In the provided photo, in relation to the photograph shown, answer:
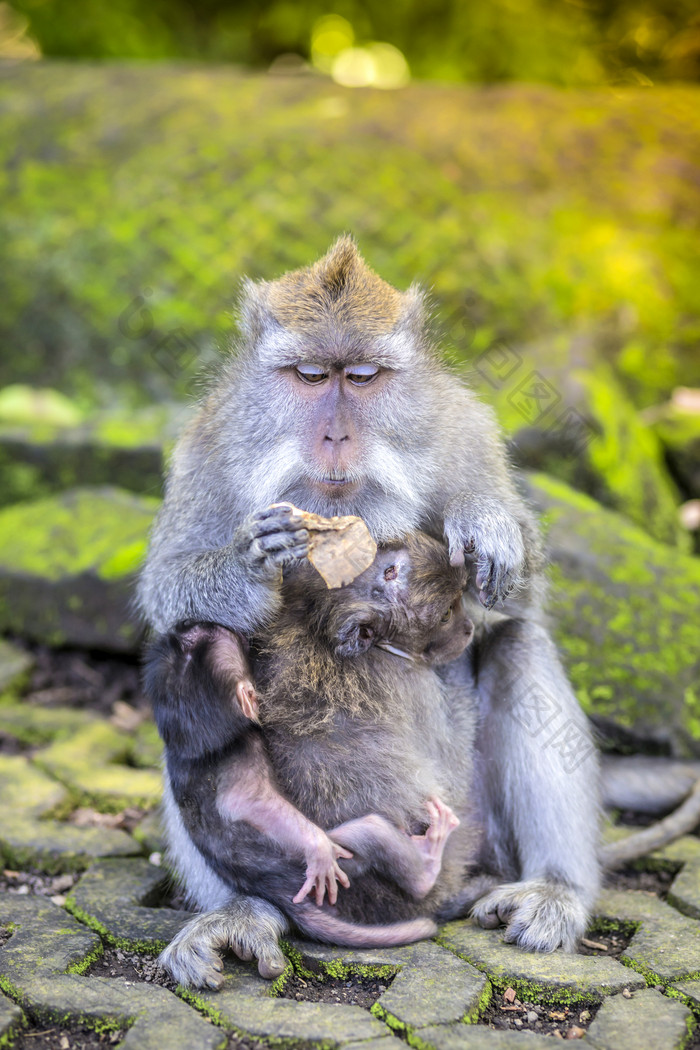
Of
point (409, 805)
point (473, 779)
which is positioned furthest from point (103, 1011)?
point (473, 779)

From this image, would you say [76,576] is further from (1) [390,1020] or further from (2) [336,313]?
(1) [390,1020]

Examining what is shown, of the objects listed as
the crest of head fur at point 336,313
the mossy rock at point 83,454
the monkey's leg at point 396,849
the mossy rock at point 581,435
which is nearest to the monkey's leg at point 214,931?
the monkey's leg at point 396,849

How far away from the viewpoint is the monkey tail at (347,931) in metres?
3.47

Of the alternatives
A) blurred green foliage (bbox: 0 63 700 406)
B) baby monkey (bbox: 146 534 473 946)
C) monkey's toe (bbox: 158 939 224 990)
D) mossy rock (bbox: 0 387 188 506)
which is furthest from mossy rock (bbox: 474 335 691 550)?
monkey's toe (bbox: 158 939 224 990)

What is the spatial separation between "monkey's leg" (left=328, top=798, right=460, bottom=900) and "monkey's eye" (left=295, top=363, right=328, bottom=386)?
4.95ft

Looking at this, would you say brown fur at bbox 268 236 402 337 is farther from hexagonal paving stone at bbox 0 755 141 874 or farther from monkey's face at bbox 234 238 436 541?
hexagonal paving stone at bbox 0 755 141 874

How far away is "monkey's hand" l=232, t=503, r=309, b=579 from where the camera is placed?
3.45 m

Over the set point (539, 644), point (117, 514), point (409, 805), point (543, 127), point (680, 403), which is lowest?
point (409, 805)

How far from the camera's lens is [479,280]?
8.12 metres

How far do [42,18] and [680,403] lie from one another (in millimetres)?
7307

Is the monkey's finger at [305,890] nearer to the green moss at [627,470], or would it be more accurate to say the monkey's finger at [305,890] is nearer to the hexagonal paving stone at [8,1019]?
the hexagonal paving stone at [8,1019]

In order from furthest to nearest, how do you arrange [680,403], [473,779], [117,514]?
[680,403] < [117,514] < [473,779]

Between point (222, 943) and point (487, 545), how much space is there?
5.17 ft

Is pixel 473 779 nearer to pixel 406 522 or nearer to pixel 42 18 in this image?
pixel 406 522
